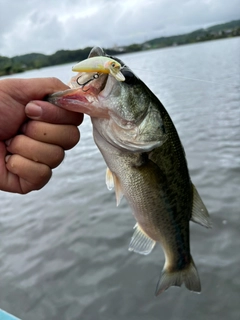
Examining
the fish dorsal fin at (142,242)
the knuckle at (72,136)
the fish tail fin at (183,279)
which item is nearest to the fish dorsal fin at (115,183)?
the knuckle at (72,136)

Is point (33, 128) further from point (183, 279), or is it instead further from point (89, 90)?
point (183, 279)

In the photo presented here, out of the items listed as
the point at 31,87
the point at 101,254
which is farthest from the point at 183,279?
the point at 101,254

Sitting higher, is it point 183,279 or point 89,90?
point 89,90

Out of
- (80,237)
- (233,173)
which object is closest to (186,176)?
(80,237)

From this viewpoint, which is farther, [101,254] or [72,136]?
[101,254]

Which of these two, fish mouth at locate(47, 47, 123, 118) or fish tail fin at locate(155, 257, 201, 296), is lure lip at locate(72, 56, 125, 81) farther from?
fish tail fin at locate(155, 257, 201, 296)

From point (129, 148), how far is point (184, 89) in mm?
17875

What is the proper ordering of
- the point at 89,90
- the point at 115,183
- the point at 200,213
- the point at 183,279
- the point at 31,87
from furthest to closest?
the point at 183,279, the point at 200,213, the point at 115,183, the point at 31,87, the point at 89,90

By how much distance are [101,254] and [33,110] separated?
3.83 m

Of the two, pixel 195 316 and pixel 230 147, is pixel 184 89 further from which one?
pixel 195 316

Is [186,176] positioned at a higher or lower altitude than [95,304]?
higher

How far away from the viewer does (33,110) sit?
183 centimetres

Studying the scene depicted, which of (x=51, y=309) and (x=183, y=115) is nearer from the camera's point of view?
(x=51, y=309)

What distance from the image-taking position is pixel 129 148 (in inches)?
75.5
